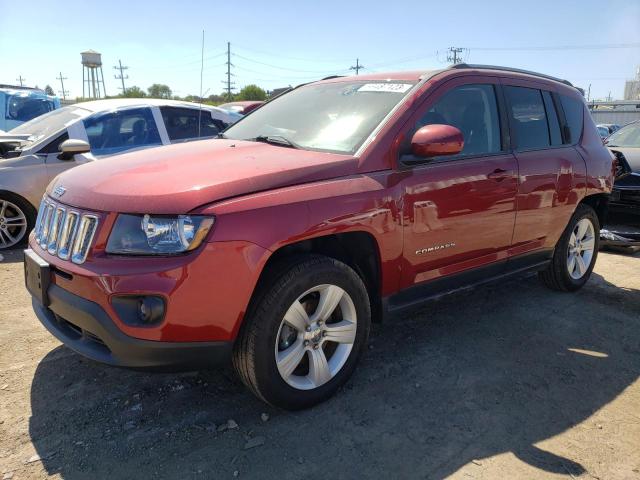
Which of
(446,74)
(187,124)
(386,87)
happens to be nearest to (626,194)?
(446,74)

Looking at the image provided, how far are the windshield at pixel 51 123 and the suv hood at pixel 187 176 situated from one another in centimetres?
361

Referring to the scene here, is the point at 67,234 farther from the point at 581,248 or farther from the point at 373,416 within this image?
the point at 581,248

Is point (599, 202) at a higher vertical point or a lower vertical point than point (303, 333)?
higher

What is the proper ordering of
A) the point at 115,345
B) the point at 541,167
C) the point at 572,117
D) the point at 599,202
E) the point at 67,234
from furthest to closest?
the point at 599,202 → the point at 572,117 → the point at 541,167 → the point at 67,234 → the point at 115,345

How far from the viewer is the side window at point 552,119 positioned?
4.16 meters

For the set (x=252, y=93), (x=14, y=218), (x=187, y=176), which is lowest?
(x=14, y=218)

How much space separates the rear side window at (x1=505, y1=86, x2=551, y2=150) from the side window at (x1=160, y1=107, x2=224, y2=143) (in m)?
3.87

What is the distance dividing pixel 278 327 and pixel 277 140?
4.23 ft

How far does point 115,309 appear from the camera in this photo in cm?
224

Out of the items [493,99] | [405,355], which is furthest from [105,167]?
[493,99]

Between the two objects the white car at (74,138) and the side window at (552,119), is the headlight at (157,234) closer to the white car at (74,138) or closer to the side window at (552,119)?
the side window at (552,119)

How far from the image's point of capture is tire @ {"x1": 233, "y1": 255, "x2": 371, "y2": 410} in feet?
8.11

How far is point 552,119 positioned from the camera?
13.8 feet

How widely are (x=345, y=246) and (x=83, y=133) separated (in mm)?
4358
